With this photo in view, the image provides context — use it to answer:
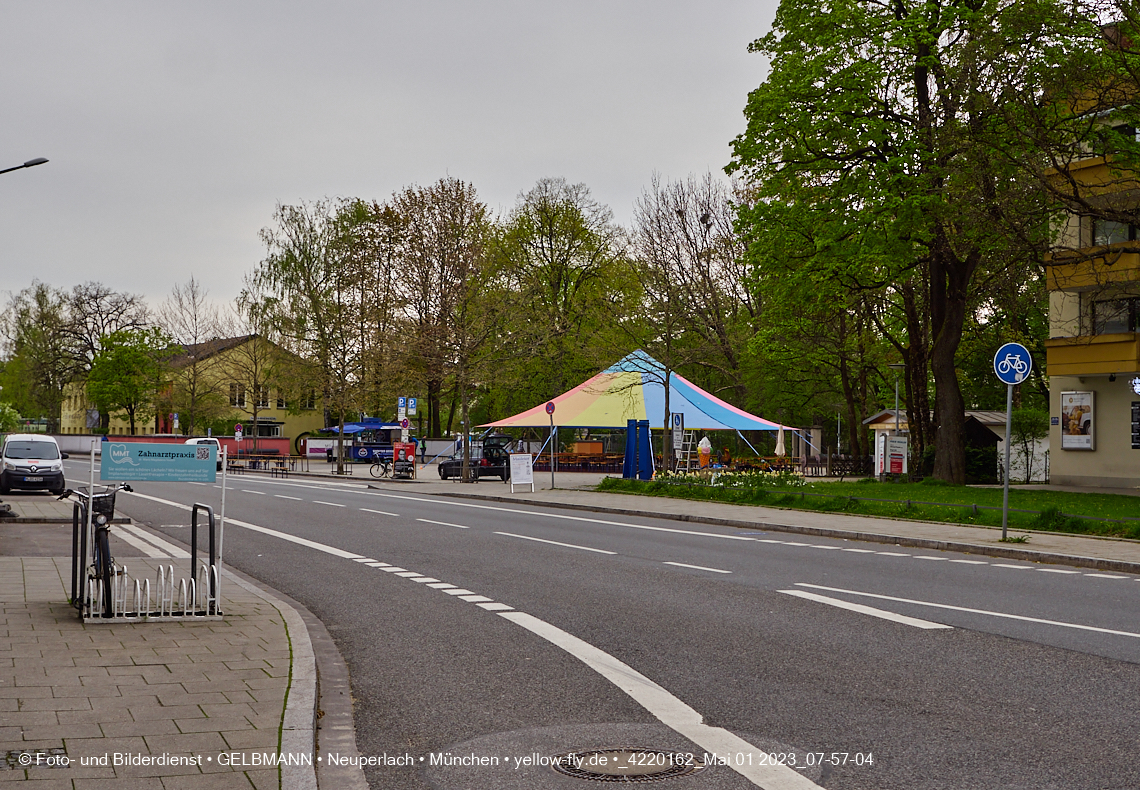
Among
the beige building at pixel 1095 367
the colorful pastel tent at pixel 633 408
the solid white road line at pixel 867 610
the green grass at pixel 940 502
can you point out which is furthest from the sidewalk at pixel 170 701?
the colorful pastel tent at pixel 633 408

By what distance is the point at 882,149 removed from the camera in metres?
28.6

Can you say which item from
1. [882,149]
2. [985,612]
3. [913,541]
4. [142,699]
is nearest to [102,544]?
[142,699]

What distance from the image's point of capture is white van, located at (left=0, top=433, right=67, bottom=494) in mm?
31125

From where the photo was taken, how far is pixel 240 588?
11156mm

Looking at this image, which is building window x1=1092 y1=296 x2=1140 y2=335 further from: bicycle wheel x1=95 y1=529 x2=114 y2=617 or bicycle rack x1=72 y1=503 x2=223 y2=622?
bicycle wheel x1=95 y1=529 x2=114 y2=617

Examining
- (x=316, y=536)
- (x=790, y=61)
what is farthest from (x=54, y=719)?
(x=790, y=61)

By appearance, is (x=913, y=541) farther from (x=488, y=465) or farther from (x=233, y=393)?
(x=233, y=393)

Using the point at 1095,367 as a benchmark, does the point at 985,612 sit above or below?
below

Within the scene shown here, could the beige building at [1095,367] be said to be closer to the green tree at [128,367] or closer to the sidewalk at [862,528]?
the sidewalk at [862,528]

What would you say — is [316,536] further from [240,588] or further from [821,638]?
[821,638]

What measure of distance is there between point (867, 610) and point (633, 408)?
1226 inches

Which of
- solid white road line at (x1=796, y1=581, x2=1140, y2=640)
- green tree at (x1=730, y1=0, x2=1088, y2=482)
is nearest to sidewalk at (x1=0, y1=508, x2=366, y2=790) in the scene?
solid white road line at (x1=796, y1=581, x2=1140, y2=640)

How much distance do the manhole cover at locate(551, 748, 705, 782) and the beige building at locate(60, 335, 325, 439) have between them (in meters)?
49.0

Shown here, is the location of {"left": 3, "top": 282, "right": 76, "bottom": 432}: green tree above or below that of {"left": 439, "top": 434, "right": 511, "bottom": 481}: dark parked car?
above
